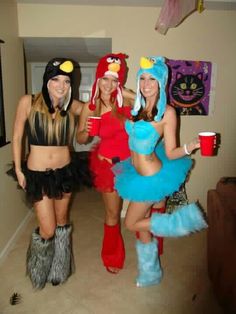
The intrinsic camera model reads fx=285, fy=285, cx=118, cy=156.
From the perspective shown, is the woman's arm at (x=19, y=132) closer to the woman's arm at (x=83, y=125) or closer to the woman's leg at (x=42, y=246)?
the woman's leg at (x=42, y=246)

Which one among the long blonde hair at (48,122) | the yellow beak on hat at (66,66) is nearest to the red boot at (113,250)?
the long blonde hair at (48,122)

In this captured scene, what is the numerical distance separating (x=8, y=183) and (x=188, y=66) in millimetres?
2502

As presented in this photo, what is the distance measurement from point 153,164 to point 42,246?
1.07 m

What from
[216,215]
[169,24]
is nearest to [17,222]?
[216,215]

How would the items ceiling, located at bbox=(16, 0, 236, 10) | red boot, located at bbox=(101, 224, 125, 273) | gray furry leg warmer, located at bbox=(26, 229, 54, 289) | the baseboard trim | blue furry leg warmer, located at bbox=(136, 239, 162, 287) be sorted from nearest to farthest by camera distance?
gray furry leg warmer, located at bbox=(26, 229, 54, 289) → blue furry leg warmer, located at bbox=(136, 239, 162, 287) → red boot, located at bbox=(101, 224, 125, 273) → the baseboard trim → ceiling, located at bbox=(16, 0, 236, 10)

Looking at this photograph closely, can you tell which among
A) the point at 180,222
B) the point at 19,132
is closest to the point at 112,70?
the point at 19,132

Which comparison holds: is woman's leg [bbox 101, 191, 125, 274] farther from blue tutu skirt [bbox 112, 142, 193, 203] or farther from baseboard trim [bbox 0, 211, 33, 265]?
baseboard trim [bbox 0, 211, 33, 265]

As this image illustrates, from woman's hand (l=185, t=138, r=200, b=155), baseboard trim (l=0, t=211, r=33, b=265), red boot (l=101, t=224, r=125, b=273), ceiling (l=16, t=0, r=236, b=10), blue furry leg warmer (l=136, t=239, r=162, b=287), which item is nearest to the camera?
woman's hand (l=185, t=138, r=200, b=155)

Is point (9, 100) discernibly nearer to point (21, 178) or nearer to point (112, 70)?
point (21, 178)

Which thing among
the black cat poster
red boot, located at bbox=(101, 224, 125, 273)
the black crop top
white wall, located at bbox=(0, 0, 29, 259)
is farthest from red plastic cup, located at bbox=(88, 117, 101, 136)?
the black cat poster

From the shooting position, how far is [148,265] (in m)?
2.38

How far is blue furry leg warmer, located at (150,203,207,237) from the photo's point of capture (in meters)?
2.02

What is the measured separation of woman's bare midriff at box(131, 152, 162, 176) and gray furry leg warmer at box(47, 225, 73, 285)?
802mm

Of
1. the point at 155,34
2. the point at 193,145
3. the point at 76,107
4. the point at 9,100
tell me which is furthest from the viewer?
the point at 155,34
